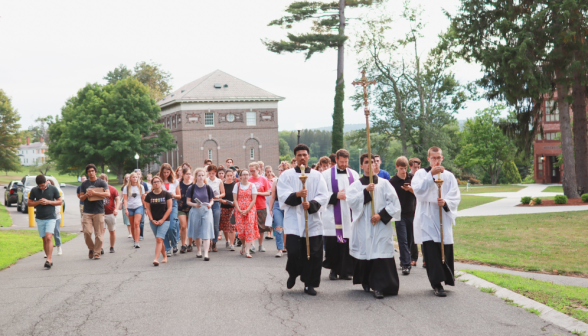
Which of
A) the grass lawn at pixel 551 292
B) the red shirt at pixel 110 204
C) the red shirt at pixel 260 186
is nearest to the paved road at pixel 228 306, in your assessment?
the grass lawn at pixel 551 292

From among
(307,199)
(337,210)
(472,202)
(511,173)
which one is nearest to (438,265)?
(337,210)

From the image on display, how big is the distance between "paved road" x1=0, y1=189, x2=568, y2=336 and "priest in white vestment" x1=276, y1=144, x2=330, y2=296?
1.08ft

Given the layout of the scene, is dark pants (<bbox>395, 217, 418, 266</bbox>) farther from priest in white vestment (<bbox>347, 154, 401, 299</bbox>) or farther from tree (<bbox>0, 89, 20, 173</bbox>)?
tree (<bbox>0, 89, 20, 173</bbox>)

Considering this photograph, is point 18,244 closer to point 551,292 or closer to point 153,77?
point 551,292

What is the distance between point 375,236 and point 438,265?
0.98 m

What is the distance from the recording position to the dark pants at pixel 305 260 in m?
7.88

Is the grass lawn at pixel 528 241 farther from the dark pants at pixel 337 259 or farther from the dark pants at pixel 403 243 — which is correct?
the dark pants at pixel 337 259

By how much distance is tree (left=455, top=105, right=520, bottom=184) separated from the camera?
6094 centimetres

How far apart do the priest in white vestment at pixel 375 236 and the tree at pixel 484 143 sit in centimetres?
5552

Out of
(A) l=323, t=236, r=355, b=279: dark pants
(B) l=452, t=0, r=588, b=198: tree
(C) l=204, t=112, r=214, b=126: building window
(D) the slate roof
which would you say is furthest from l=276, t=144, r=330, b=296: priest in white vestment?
(C) l=204, t=112, r=214, b=126: building window

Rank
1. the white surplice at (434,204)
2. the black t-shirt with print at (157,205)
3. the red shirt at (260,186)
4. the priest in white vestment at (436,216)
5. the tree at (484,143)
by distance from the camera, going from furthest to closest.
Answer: the tree at (484,143) → the red shirt at (260,186) → the black t-shirt with print at (157,205) → the white surplice at (434,204) → the priest in white vestment at (436,216)

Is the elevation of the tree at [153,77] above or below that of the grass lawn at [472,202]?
above

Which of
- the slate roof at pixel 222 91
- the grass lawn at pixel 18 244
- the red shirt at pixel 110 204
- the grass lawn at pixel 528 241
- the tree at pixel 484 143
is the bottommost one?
the grass lawn at pixel 528 241

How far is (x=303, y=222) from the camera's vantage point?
8125 mm
